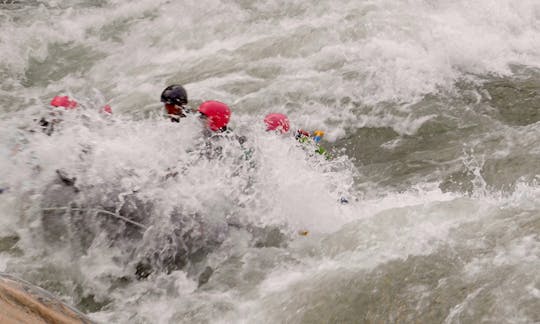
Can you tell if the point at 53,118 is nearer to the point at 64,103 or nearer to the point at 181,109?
the point at 64,103

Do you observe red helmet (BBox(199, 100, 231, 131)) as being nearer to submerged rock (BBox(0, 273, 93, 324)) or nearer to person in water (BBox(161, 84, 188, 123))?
person in water (BBox(161, 84, 188, 123))

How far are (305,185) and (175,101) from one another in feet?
4.68

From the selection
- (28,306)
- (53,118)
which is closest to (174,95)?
(53,118)

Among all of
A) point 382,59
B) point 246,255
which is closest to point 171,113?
point 246,255

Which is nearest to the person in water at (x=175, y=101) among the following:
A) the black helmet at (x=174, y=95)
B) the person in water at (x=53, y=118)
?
the black helmet at (x=174, y=95)

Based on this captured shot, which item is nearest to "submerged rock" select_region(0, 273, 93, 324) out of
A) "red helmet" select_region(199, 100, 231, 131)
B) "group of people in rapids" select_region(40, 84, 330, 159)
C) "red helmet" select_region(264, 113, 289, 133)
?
"group of people in rapids" select_region(40, 84, 330, 159)

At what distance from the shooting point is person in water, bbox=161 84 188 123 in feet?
16.5

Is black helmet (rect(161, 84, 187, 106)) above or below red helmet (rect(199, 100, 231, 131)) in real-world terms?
above

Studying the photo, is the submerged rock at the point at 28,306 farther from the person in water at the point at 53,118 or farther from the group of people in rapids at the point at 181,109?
the group of people in rapids at the point at 181,109

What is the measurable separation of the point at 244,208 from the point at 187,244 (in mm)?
613

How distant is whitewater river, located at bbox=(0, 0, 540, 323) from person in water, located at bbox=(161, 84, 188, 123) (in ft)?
0.53

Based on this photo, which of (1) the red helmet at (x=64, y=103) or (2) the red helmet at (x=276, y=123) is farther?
(2) the red helmet at (x=276, y=123)

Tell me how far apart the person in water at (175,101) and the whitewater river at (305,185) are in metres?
0.16

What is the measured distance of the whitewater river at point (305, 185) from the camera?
3518 millimetres
